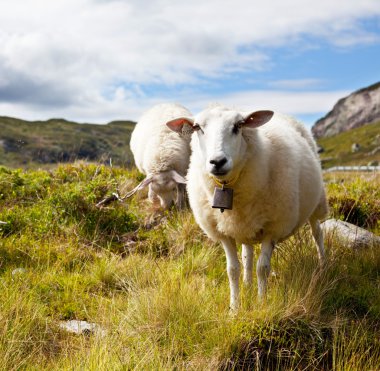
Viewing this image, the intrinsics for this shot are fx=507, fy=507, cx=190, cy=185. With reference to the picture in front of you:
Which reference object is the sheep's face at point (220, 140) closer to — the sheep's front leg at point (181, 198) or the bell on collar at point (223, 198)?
the bell on collar at point (223, 198)

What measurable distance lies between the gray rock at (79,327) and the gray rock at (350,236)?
314 centimetres

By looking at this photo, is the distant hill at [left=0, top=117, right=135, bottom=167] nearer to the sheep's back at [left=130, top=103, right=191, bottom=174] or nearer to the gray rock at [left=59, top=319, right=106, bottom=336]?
the sheep's back at [left=130, top=103, right=191, bottom=174]

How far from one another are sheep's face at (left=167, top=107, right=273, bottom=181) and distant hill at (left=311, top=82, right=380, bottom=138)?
149845 mm

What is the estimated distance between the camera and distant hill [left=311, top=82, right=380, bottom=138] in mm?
149450

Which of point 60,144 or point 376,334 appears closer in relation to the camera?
point 376,334

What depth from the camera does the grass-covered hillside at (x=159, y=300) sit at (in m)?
3.74

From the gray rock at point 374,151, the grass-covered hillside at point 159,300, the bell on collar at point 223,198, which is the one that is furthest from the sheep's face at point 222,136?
the gray rock at point 374,151

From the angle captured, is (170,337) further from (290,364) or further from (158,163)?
(158,163)

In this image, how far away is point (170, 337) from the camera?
12.7 ft

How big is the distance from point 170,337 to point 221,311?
0.54 metres

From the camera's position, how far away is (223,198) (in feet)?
14.2

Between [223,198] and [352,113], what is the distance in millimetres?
164753

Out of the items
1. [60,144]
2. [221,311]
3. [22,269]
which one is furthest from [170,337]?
[60,144]

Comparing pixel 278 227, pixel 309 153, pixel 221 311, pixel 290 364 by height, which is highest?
pixel 309 153
